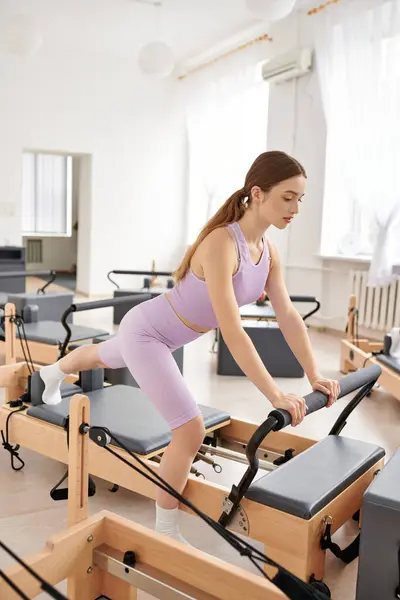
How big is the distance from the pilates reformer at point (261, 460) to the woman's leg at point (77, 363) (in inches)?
2.6

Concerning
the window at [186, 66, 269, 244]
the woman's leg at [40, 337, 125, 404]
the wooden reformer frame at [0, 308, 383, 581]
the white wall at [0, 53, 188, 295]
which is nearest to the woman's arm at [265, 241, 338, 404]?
the wooden reformer frame at [0, 308, 383, 581]

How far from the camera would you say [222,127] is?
7559 mm

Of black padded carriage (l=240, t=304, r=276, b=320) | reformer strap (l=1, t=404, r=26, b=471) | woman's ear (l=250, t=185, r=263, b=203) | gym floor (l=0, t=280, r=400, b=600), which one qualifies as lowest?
gym floor (l=0, t=280, r=400, b=600)

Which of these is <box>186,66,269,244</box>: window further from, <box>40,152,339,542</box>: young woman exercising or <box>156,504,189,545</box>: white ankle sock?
<box>156,504,189,545</box>: white ankle sock

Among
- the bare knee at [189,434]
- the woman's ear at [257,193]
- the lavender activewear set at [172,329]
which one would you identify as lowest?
the bare knee at [189,434]

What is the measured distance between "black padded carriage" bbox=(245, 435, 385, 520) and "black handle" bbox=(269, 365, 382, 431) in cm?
23

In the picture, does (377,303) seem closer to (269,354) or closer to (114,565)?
(269,354)

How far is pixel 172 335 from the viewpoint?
1686 millimetres

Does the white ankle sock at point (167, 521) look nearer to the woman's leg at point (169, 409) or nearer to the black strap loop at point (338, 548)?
the woman's leg at point (169, 409)

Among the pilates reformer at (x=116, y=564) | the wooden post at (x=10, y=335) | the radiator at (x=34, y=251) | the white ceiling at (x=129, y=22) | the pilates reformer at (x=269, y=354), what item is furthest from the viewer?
the radiator at (x=34, y=251)

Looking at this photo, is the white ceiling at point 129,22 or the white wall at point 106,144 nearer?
the white ceiling at point 129,22

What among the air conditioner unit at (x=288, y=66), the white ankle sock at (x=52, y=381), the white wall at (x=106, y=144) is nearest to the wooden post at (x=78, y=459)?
the white ankle sock at (x=52, y=381)

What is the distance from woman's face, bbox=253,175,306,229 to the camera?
1587 mm

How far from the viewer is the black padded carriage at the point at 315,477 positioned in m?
1.53
